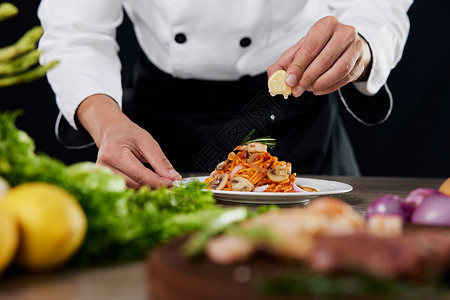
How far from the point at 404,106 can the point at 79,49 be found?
103 inches

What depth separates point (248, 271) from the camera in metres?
0.67

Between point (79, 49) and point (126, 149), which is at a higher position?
point (79, 49)

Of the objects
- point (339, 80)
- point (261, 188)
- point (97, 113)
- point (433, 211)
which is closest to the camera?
point (433, 211)

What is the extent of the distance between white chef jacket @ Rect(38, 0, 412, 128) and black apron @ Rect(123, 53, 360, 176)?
66mm

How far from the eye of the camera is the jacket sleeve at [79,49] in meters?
1.96

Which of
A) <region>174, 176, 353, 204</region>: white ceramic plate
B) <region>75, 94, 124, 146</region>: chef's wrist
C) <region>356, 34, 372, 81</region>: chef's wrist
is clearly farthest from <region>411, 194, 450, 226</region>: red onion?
<region>75, 94, 124, 146</region>: chef's wrist

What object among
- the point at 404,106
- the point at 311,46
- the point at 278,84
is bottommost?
the point at 404,106

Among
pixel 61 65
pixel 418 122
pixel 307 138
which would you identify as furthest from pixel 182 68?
pixel 418 122

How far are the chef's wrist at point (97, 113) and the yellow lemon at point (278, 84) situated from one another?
52 centimetres

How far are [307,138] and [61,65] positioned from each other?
40.5 inches

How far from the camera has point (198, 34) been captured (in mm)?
2168

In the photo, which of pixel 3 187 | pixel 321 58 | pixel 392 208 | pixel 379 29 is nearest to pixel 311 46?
pixel 321 58

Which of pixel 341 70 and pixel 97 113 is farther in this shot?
pixel 97 113

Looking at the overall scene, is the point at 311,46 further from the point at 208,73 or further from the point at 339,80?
the point at 208,73
